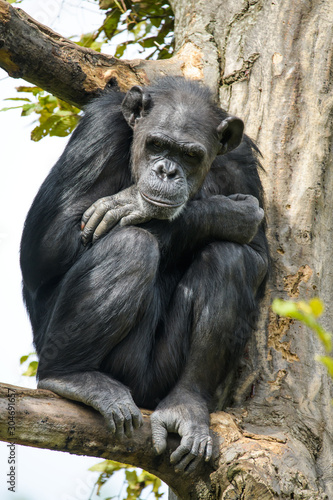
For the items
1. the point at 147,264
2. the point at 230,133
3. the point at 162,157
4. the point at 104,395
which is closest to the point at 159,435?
the point at 104,395

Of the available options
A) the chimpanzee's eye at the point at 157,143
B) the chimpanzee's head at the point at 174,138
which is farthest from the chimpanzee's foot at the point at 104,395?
the chimpanzee's eye at the point at 157,143

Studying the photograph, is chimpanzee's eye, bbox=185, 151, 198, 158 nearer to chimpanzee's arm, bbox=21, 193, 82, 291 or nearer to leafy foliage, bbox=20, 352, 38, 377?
chimpanzee's arm, bbox=21, 193, 82, 291

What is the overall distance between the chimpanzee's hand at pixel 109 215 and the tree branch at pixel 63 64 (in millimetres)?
1421

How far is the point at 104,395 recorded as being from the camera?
3729 millimetres

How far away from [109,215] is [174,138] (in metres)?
0.81

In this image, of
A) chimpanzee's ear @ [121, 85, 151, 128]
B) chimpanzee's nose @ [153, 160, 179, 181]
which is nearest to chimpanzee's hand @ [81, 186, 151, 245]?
chimpanzee's nose @ [153, 160, 179, 181]

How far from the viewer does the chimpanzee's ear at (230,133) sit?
477 centimetres

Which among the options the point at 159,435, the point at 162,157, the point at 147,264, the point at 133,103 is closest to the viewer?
the point at 159,435

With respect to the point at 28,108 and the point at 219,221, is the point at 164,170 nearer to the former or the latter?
the point at 219,221

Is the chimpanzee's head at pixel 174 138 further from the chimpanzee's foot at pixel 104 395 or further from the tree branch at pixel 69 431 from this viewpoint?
the tree branch at pixel 69 431

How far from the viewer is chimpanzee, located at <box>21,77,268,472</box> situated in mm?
3945

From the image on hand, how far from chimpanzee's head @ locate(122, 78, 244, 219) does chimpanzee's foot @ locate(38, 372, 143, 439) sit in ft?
4.17

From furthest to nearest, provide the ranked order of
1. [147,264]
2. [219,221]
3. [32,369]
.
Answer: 1. [32,369]
2. [219,221]
3. [147,264]

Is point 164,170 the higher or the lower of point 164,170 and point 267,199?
the lower
